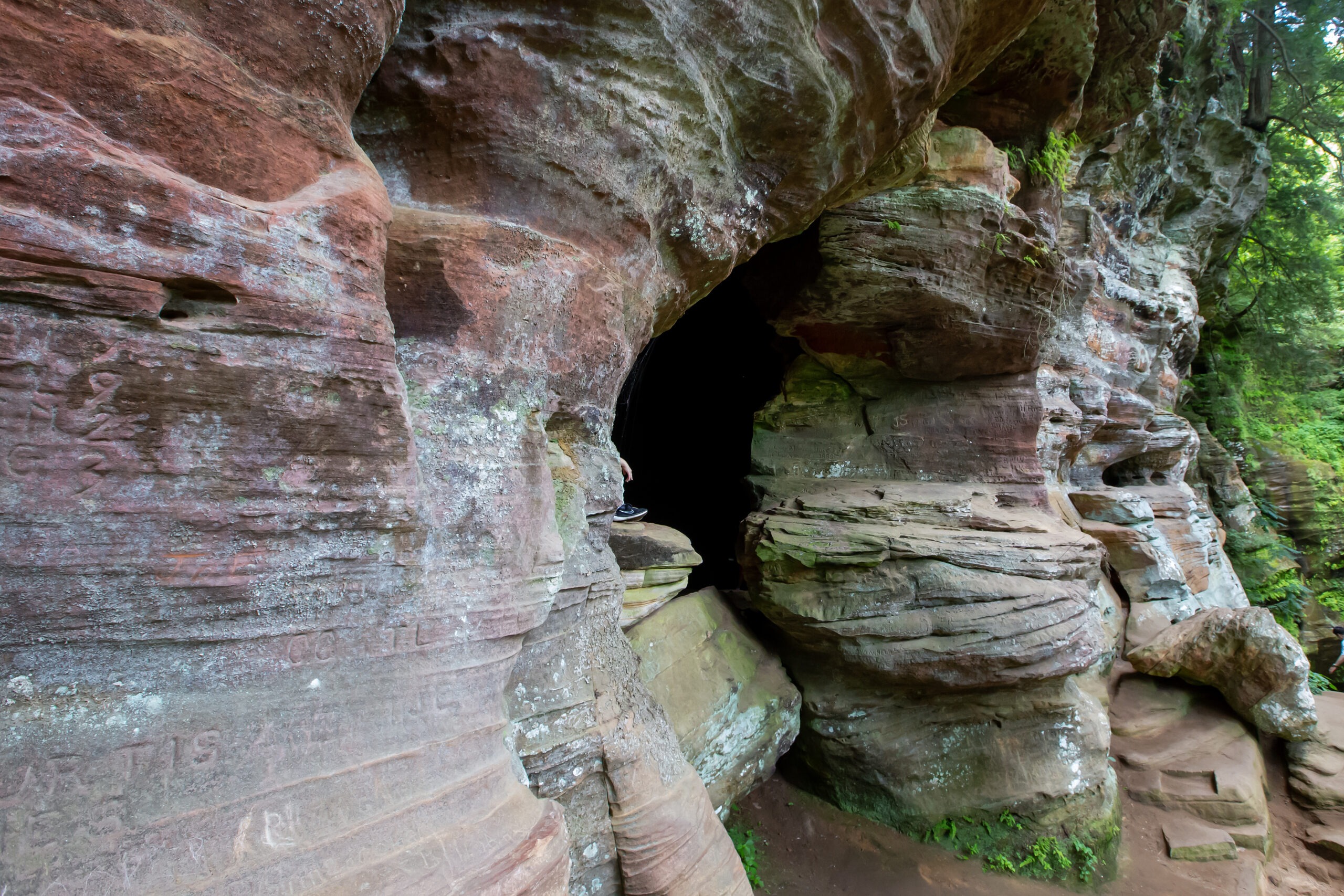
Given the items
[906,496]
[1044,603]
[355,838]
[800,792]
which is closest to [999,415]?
[906,496]

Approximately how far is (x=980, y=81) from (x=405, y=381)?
5914mm

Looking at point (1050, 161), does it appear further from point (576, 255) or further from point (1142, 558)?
point (576, 255)

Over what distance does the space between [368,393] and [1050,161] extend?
21.3ft

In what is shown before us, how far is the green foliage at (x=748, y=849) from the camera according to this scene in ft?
14.6

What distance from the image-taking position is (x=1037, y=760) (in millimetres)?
5059

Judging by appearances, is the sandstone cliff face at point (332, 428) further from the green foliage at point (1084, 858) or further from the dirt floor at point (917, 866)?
the green foliage at point (1084, 858)

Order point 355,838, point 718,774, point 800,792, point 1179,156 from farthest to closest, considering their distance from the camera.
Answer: point 1179,156 → point 800,792 → point 718,774 → point 355,838

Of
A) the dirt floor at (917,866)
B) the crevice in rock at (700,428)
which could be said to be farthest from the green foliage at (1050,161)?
the dirt floor at (917,866)

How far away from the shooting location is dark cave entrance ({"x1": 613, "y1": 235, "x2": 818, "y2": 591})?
7961 millimetres

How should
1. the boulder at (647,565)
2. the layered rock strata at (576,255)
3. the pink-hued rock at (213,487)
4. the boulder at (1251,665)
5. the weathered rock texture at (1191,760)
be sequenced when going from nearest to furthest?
the pink-hued rock at (213,487), the layered rock strata at (576,255), the boulder at (647,565), the weathered rock texture at (1191,760), the boulder at (1251,665)

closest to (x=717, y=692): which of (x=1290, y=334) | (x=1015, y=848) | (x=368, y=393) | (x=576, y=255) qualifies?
(x=1015, y=848)

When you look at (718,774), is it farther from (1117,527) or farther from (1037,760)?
(1117,527)

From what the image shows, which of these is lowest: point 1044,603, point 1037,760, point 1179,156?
point 1037,760

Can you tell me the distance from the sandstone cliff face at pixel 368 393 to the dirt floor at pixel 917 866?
2.32 m
